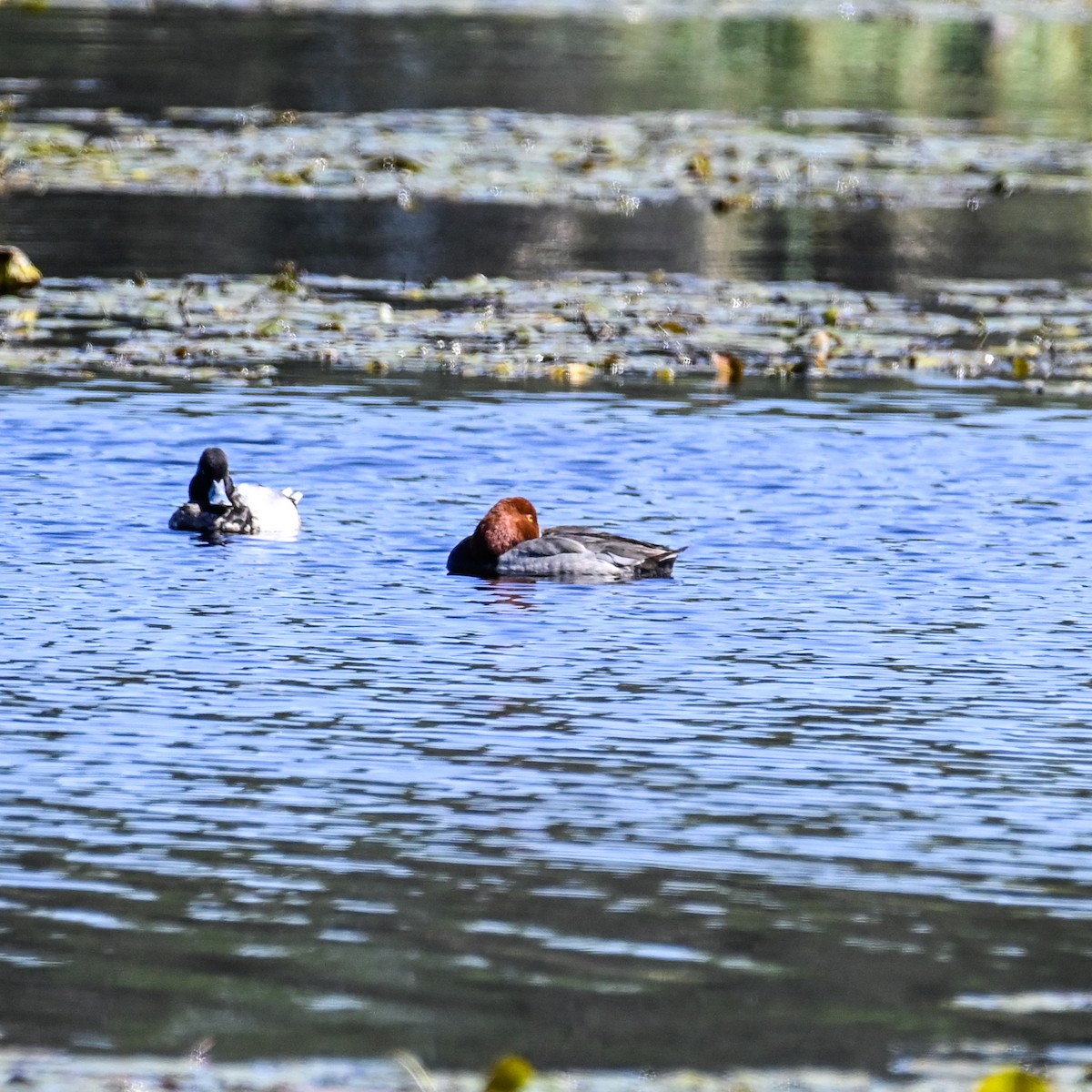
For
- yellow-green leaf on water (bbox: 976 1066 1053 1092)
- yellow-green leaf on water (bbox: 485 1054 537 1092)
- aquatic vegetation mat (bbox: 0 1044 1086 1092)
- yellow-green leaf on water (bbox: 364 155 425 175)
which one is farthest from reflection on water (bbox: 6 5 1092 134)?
yellow-green leaf on water (bbox: 976 1066 1053 1092)

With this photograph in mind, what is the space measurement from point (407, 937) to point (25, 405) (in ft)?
30.9

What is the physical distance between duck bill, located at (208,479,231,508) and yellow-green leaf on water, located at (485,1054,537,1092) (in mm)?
7653

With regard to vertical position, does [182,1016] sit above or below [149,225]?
below

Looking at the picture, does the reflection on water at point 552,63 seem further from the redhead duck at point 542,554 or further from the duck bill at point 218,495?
the redhead duck at point 542,554

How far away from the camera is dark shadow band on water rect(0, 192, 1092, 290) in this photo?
68.3 feet

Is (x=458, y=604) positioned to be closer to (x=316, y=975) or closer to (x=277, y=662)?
(x=277, y=662)

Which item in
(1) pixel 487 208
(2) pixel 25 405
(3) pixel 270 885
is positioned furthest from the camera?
(1) pixel 487 208

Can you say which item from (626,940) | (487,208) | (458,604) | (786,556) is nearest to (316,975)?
(626,940)

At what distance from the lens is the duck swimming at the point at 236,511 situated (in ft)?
39.3

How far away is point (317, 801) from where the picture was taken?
734 centimetres

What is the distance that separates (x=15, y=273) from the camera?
716 inches

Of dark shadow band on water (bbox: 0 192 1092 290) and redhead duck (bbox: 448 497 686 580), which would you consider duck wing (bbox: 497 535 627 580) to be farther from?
dark shadow band on water (bbox: 0 192 1092 290)

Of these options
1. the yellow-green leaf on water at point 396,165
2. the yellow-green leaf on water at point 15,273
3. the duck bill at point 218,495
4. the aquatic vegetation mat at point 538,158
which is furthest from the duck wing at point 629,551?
the yellow-green leaf on water at point 396,165

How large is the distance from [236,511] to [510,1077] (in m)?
7.53
